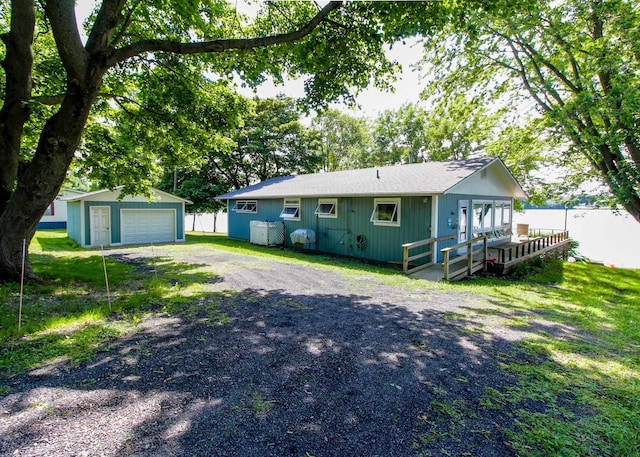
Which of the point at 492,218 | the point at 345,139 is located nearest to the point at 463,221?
the point at 492,218

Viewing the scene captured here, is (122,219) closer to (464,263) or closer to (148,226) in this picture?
(148,226)

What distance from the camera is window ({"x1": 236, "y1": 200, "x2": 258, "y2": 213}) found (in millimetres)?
17312

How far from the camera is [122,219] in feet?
50.5

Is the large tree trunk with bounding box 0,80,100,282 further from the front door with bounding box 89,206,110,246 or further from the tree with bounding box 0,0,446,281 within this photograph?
the front door with bounding box 89,206,110,246

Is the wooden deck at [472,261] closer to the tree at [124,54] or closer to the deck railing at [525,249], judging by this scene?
the deck railing at [525,249]

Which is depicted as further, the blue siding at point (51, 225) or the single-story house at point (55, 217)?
the single-story house at point (55, 217)

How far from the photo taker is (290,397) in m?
2.77

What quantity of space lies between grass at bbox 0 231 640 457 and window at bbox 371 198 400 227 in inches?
88.0

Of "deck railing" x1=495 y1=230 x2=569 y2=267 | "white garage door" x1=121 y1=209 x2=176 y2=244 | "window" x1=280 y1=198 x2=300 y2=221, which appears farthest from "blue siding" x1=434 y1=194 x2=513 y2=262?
"white garage door" x1=121 y1=209 x2=176 y2=244

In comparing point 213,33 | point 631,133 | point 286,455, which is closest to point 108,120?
point 213,33

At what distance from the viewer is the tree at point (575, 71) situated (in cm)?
934

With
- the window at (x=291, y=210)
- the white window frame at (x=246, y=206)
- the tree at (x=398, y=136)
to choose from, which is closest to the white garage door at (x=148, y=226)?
the white window frame at (x=246, y=206)

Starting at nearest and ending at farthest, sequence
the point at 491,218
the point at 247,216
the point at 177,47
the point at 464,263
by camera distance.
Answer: the point at 177,47 → the point at 464,263 → the point at 491,218 → the point at 247,216

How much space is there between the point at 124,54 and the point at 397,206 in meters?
8.55
